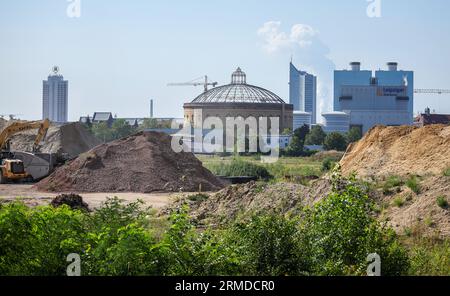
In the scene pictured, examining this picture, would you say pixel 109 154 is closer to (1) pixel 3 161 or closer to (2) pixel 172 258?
(1) pixel 3 161

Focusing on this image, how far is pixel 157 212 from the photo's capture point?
108 ft

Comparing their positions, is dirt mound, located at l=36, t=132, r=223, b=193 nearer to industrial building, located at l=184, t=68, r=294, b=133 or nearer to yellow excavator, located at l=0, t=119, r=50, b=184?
yellow excavator, located at l=0, t=119, r=50, b=184

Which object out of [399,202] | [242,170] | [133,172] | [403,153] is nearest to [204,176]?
[133,172]

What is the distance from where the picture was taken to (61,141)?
68.9 meters

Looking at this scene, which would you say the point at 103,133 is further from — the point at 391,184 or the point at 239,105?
the point at 391,184

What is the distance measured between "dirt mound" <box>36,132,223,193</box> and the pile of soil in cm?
1654

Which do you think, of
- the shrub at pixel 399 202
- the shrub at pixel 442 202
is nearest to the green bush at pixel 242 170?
the shrub at pixel 399 202

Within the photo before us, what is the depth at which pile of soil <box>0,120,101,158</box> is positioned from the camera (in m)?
66.8

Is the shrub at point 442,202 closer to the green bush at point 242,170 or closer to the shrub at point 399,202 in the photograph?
the shrub at point 399,202

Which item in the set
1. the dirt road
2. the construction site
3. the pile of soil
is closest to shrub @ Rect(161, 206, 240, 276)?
the construction site

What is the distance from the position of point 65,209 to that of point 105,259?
210cm

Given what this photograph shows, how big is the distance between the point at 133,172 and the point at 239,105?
3727 inches

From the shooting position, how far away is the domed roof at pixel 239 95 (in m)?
146
